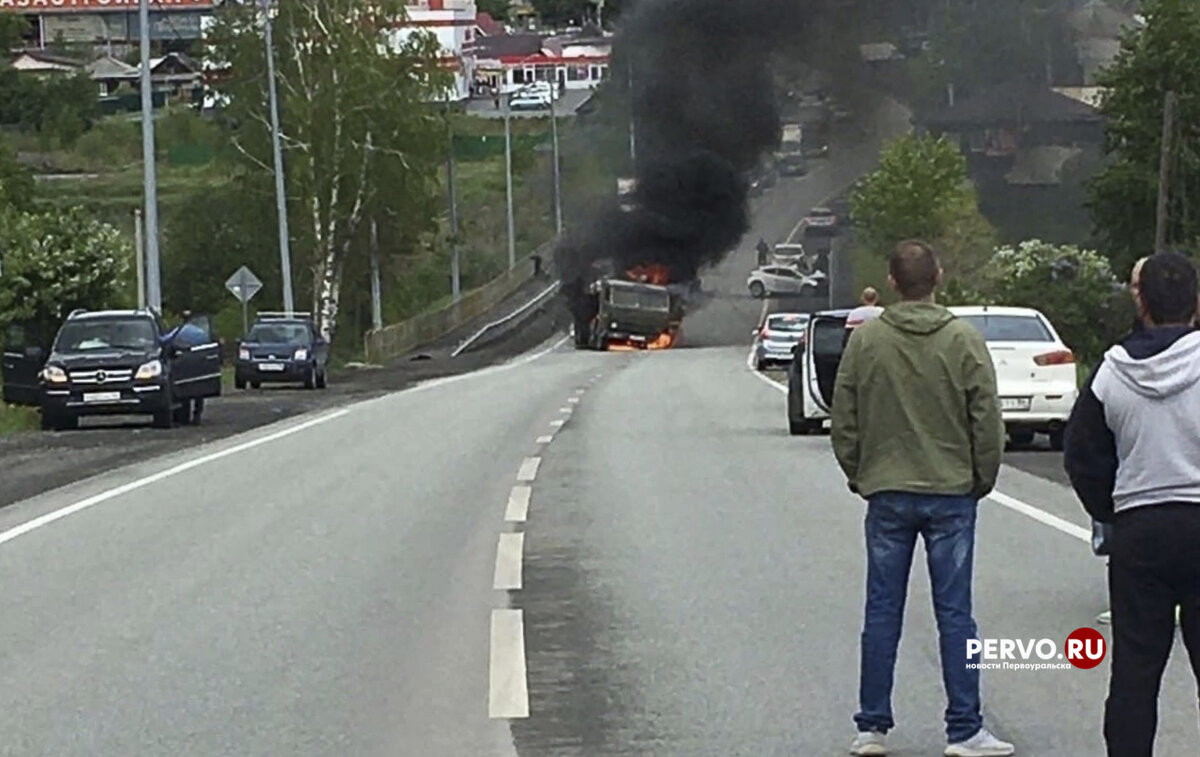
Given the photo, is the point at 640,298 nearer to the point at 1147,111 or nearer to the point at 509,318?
the point at 509,318

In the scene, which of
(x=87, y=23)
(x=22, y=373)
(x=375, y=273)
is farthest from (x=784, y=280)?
(x=87, y=23)

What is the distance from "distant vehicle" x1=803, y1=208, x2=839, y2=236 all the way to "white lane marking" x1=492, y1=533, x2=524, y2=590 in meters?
49.2

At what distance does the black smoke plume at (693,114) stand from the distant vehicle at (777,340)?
11441mm

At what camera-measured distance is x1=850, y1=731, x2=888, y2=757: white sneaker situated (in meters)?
7.35

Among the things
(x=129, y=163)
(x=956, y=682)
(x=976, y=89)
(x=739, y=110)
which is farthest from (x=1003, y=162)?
(x=956, y=682)

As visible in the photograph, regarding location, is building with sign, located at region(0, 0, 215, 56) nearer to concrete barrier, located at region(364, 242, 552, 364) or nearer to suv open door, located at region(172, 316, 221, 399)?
concrete barrier, located at region(364, 242, 552, 364)

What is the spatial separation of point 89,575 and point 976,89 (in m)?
55.1

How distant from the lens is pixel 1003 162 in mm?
69188

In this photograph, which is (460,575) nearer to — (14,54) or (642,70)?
(642,70)

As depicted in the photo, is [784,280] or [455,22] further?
[455,22]

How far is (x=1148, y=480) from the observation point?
20.2 ft

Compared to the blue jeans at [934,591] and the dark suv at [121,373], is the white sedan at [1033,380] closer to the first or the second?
the dark suv at [121,373]

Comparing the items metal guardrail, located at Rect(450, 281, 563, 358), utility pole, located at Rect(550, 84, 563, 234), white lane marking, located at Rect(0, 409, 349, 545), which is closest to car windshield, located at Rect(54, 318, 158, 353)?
white lane marking, located at Rect(0, 409, 349, 545)

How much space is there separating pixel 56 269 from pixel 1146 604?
3535 cm
